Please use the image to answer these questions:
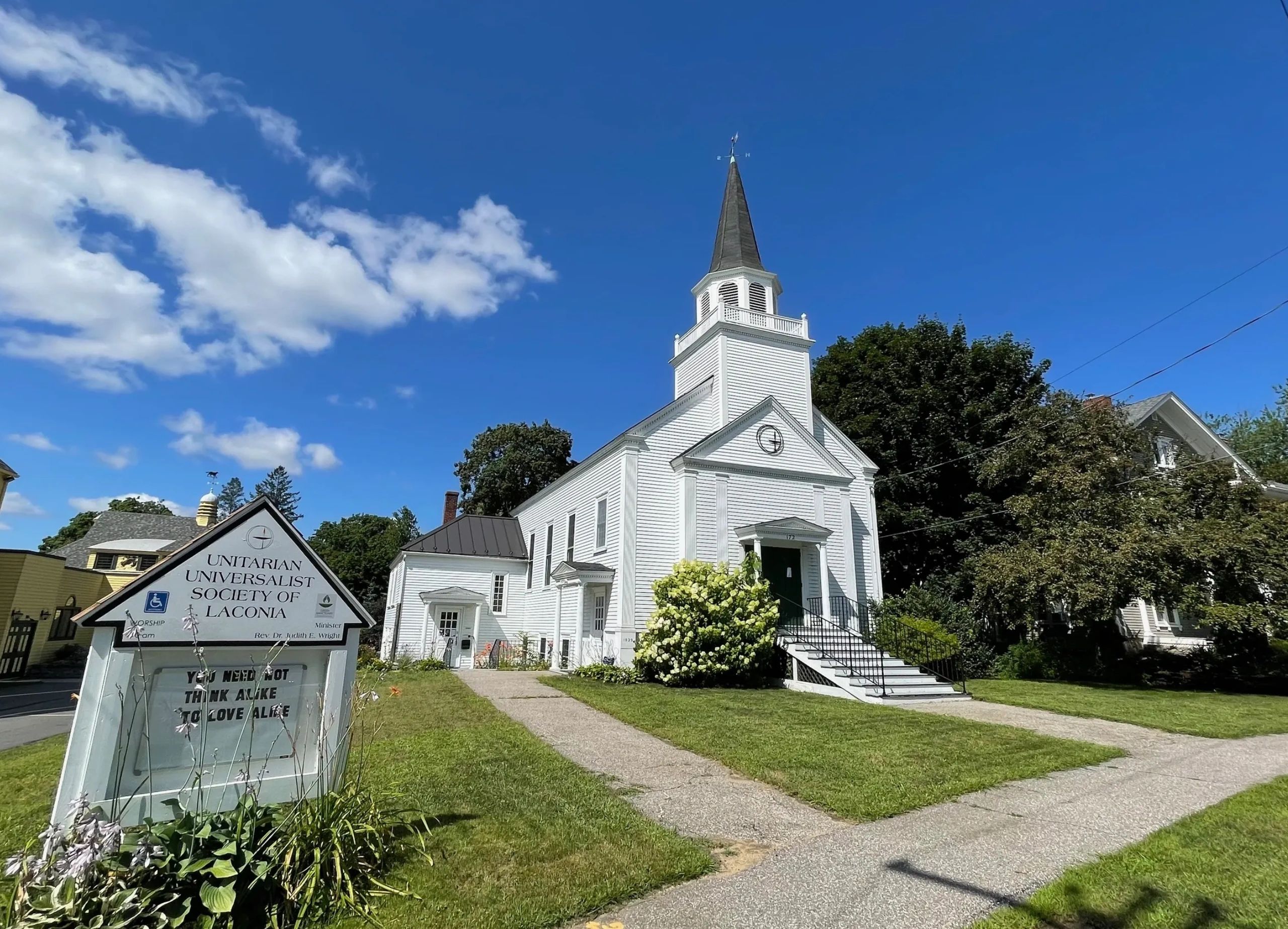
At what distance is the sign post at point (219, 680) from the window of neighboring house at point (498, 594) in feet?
68.3

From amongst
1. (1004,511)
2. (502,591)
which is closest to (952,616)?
(1004,511)

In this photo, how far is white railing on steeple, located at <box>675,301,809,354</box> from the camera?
20.8m

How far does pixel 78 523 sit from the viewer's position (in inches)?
2376

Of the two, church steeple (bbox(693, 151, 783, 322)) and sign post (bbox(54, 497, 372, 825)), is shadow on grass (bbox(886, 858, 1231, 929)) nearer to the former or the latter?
sign post (bbox(54, 497, 372, 825))

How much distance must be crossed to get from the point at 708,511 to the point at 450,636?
38.9 feet

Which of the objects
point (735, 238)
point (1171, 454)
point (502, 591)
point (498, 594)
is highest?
point (735, 238)

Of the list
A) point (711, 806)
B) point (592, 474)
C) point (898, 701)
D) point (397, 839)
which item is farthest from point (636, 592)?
point (397, 839)

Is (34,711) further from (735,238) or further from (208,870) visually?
(735,238)

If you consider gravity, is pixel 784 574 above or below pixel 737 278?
below

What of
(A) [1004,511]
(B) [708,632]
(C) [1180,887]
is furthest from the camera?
(A) [1004,511]

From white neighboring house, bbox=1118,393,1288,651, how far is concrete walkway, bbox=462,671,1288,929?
54.0 feet

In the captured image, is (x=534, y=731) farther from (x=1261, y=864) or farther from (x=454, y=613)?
(x=454, y=613)

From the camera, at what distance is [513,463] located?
4250 cm

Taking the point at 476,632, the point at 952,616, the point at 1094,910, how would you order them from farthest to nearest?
the point at 476,632 < the point at 952,616 < the point at 1094,910
